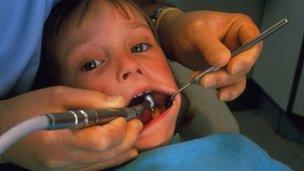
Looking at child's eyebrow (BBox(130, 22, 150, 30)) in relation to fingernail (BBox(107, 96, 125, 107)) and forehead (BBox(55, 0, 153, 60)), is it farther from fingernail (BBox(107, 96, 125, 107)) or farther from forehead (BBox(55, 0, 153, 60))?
fingernail (BBox(107, 96, 125, 107))

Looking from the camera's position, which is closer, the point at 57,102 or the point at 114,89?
the point at 57,102

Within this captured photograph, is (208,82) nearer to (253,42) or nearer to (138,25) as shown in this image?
(253,42)

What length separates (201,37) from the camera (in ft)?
3.04

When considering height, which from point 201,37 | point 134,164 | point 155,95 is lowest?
point 134,164

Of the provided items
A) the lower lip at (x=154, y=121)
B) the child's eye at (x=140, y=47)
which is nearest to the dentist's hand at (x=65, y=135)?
the lower lip at (x=154, y=121)

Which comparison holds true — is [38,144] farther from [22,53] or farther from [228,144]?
[228,144]

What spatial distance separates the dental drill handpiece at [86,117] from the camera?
516mm

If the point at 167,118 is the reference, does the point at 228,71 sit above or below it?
above

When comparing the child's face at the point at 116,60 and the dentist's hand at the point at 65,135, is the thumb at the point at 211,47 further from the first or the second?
the dentist's hand at the point at 65,135

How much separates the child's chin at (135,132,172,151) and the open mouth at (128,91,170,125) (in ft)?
0.12

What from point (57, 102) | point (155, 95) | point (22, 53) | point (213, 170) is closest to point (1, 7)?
point (22, 53)

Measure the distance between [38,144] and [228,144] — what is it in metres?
0.44

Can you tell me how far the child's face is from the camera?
2.84ft

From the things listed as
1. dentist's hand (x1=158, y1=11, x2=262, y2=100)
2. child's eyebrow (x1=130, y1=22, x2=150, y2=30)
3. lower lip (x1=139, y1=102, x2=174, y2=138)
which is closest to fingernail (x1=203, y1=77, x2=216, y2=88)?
dentist's hand (x1=158, y1=11, x2=262, y2=100)
